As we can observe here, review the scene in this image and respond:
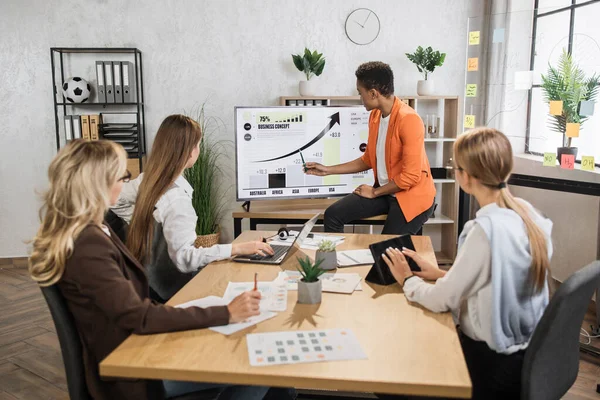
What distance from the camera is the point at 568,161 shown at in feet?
10.6

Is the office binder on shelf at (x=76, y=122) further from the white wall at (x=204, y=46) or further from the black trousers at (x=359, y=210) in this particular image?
the black trousers at (x=359, y=210)

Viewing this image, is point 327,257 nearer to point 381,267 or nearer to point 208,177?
point 381,267

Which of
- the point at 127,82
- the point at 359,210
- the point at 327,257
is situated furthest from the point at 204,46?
the point at 327,257

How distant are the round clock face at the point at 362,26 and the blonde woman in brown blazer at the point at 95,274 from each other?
3593 mm

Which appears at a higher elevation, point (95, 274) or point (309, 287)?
point (95, 274)

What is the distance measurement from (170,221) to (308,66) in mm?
2770

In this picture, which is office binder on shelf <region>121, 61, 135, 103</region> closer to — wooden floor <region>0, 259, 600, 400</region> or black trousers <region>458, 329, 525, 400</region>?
wooden floor <region>0, 259, 600, 400</region>

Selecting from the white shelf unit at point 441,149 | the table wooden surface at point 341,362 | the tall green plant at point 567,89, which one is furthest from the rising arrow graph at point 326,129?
the table wooden surface at point 341,362

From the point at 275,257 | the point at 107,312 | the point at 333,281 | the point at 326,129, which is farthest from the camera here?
the point at 326,129

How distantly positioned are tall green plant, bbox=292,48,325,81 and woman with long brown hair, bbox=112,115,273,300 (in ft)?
8.10

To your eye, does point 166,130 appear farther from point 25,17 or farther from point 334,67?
point 25,17

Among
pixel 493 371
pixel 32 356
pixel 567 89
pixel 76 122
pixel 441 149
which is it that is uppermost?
pixel 567 89

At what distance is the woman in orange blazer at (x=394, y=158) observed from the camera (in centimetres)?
314

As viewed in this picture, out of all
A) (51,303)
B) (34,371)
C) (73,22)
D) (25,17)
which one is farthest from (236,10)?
(51,303)
